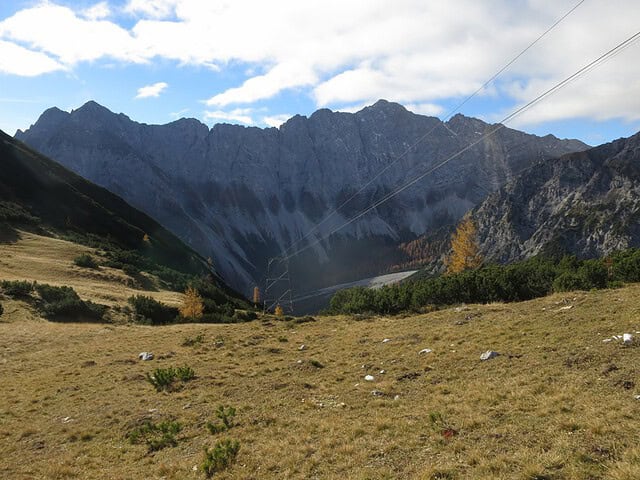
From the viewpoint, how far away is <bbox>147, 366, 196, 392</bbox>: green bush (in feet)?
72.4

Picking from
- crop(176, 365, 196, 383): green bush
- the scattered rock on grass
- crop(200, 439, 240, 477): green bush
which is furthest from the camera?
crop(176, 365, 196, 383): green bush

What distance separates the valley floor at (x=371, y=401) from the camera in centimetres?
1110

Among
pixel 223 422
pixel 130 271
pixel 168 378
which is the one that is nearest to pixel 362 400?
pixel 223 422

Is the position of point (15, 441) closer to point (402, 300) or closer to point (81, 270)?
point (402, 300)

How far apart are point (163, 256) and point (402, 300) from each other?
7660 cm

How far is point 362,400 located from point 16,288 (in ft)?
145

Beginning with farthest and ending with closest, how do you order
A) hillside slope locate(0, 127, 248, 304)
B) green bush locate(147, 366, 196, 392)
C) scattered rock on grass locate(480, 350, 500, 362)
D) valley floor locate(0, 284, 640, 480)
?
hillside slope locate(0, 127, 248, 304), green bush locate(147, 366, 196, 392), scattered rock on grass locate(480, 350, 500, 362), valley floor locate(0, 284, 640, 480)

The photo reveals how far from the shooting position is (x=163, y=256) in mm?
108188

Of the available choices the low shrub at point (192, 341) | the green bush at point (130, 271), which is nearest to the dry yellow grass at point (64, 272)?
the green bush at point (130, 271)

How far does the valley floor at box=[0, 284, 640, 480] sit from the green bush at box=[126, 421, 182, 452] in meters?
0.41

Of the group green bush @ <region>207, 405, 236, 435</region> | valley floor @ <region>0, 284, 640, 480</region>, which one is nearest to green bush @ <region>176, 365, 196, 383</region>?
valley floor @ <region>0, 284, 640, 480</region>

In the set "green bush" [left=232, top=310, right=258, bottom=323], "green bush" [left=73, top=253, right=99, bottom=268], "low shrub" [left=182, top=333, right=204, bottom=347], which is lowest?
"green bush" [left=232, top=310, right=258, bottom=323]

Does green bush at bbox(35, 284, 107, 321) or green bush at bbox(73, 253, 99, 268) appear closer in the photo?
green bush at bbox(35, 284, 107, 321)

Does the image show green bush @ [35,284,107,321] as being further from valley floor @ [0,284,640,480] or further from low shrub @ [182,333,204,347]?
low shrub @ [182,333,204,347]
